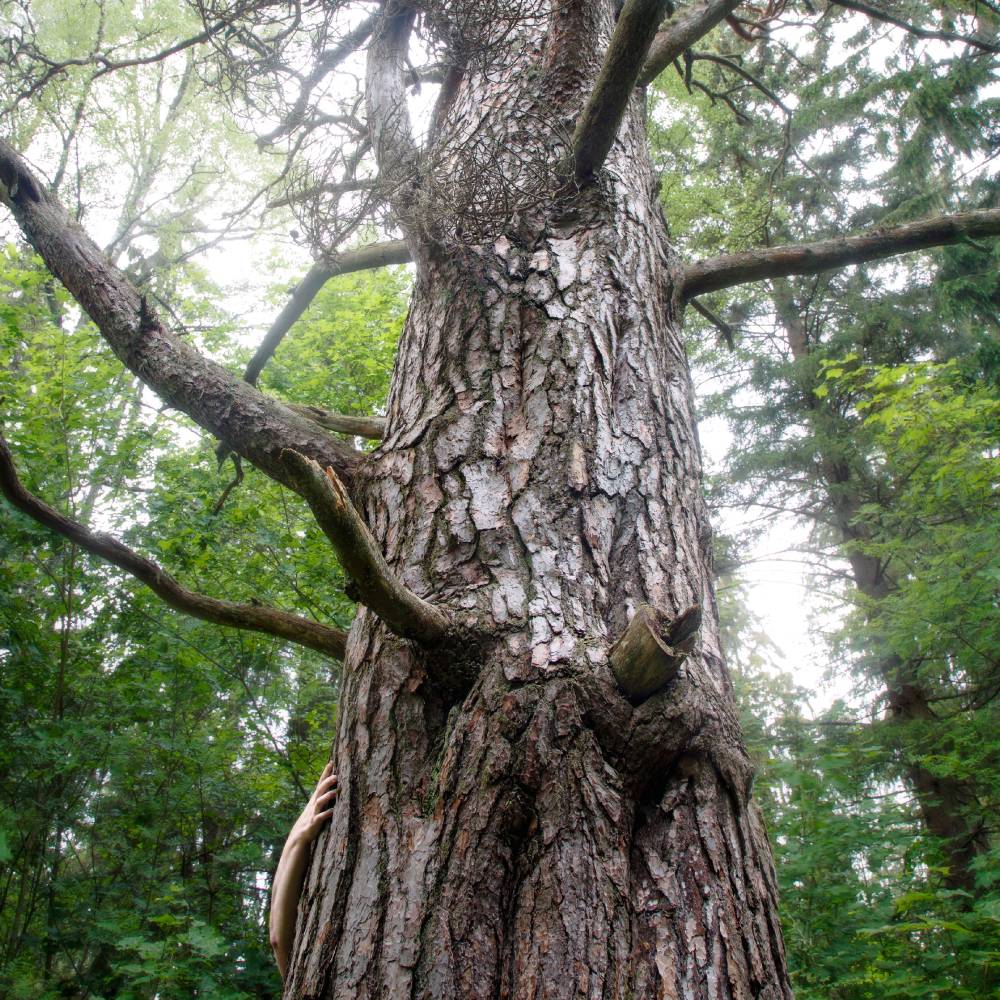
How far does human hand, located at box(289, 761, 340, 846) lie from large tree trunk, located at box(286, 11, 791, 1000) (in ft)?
0.27

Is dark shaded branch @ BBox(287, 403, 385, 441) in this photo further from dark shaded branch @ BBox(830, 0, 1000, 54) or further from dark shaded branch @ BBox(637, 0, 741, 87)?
dark shaded branch @ BBox(830, 0, 1000, 54)

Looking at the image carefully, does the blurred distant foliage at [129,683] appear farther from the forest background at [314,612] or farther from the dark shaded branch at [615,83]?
the dark shaded branch at [615,83]

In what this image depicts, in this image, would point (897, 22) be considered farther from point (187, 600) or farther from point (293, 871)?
point (293, 871)

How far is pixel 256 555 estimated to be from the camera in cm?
530

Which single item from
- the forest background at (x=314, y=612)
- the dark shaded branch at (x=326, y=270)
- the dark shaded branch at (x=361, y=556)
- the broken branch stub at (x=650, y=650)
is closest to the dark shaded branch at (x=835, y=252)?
the forest background at (x=314, y=612)

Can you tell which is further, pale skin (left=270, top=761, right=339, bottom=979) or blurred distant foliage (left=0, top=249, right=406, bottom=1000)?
blurred distant foliage (left=0, top=249, right=406, bottom=1000)

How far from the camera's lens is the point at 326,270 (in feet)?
10.2

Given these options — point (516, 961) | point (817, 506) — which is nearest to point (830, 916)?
point (516, 961)

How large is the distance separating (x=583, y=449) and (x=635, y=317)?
634mm

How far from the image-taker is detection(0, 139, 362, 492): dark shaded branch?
80.9 inches

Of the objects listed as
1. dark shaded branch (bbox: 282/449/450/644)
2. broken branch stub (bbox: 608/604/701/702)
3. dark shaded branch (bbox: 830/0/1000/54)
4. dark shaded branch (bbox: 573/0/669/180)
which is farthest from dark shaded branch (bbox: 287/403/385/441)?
dark shaded branch (bbox: 830/0/1000/54)

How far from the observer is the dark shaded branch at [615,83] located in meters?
1.88

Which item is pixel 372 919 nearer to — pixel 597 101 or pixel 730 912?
pixel 730 912

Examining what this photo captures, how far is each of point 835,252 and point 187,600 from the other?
258 cm
